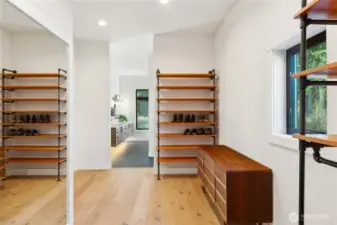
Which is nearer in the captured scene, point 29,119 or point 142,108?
point 29,119

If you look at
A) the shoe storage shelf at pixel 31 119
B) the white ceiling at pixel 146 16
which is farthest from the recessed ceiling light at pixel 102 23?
the shoe storage shelf at pixel 31 119

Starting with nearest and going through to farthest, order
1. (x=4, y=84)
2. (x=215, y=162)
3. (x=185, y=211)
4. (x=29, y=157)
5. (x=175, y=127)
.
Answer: (x=4, y=84) → (x=29, y=157) → (x=215, y=162) → (x=185, y=211) → (x=175, y=127)

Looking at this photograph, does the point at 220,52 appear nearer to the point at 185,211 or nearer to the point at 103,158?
the point at 185,211

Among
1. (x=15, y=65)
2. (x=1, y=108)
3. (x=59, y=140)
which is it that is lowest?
(x=59, y=140)

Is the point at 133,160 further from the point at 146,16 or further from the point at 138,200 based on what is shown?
the point at 146,16

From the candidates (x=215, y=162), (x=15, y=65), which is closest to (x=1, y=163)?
(x=15, y=65)

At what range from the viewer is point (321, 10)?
1307 mm

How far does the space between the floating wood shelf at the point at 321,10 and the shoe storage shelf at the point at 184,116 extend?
408cm

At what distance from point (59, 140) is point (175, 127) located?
307cm

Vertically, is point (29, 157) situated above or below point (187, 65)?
below

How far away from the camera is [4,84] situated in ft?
7.09

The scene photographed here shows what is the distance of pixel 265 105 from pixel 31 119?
8.11 ft

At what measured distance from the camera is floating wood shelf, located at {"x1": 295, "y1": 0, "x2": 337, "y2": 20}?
1214 millimetres

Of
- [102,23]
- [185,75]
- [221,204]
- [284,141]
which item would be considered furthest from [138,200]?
[102,23]
